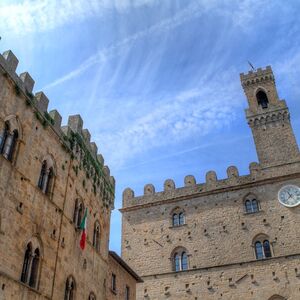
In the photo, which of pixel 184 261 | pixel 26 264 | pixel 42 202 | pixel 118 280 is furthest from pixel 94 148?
pixel 184 261

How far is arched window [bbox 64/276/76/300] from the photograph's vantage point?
10594 millimetres

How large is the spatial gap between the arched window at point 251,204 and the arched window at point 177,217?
3707 mm

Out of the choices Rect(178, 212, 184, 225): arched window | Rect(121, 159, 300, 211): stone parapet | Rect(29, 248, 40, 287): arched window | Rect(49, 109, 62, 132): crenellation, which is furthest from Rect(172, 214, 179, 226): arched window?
Rect(29, 248, 40, 287): arched window

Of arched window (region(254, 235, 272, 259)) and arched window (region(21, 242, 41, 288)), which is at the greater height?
arched window (region(254, 235, 272, 259))

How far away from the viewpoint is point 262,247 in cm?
1923

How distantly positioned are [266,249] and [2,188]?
14.8 meters

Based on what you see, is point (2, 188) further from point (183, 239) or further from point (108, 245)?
point (183, 239)

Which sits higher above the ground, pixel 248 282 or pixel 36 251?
pixel 248 282

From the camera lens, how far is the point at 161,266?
2058 centimetres

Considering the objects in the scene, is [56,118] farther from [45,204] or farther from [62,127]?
[45,204]

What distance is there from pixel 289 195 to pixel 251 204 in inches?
81.3

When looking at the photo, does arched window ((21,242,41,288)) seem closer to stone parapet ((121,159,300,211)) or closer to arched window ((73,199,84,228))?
arched window ((73,199,84,228))

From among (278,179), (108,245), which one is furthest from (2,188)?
(278,179)

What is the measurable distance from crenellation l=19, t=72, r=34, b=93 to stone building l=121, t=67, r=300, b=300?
13.6 meters
